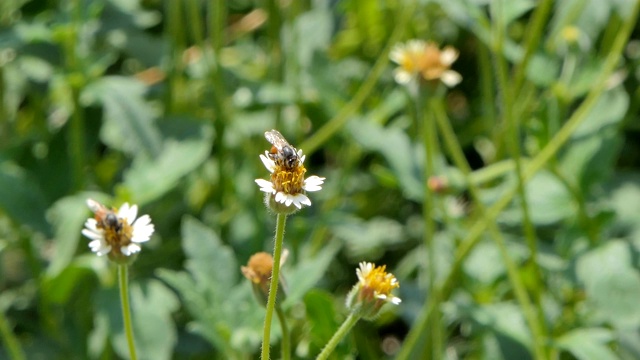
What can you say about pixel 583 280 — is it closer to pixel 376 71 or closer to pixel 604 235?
pixel 604 235

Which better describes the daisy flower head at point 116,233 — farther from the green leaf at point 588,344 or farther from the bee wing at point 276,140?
the green leaf at point 588,344

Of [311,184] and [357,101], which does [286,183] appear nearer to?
[311,184]

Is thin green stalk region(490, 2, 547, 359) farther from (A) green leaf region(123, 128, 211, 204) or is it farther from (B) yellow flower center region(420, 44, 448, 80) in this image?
(A) green leaf region(123, 128, 211, 204)

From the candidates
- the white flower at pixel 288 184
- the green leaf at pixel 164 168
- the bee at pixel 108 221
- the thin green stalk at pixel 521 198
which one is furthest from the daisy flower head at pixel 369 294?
the green leaf at pixel 164 168

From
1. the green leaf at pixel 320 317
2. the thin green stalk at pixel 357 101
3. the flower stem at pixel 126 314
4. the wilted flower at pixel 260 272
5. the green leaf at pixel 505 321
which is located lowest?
the flower stem at pixel 126 314

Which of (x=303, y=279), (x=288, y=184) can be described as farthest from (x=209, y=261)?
(x=288, y=184)

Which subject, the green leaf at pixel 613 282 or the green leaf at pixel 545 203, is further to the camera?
the green leaf at pixel 545 203

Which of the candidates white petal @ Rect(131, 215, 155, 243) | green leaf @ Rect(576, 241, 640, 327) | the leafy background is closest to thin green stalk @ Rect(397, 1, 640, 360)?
the leafy background
